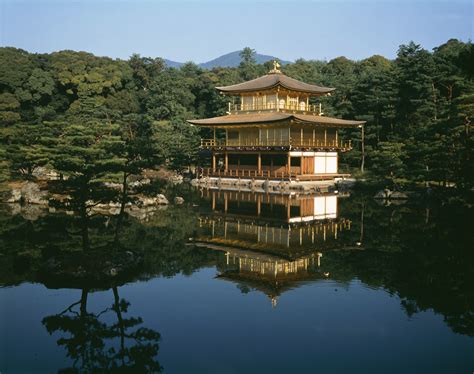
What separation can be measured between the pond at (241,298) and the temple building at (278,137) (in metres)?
20.1

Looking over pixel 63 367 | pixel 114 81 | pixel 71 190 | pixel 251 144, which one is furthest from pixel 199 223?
pixel 114 81

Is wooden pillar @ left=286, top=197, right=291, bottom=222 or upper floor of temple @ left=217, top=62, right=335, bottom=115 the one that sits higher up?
upper floor of temple @ left=217, top=62, right=335, bottom=115

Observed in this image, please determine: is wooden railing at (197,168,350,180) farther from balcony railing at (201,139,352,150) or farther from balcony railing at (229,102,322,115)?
balcony railing at (229,102,322,115)

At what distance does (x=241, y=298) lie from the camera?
14.1 metres

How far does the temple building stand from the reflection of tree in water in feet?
103

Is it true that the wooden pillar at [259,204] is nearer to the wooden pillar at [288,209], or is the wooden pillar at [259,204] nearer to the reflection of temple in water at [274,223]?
the reflection of temple in water at [274,223]

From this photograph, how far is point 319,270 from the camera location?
17000mm

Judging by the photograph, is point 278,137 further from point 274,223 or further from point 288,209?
point 274,223

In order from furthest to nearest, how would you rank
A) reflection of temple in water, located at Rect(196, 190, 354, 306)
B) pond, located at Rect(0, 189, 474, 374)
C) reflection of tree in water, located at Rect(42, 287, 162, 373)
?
reflection of temple in water, located at Rect(196, 190, 354, 306) → pond, located at Rect(0, 189, 474, 374) → reflection of tree in water, located at Rect(42, 287, 162, 373)

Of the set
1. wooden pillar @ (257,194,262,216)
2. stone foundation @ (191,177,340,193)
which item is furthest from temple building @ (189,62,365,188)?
wooden pillar @ (257,194,262,216)

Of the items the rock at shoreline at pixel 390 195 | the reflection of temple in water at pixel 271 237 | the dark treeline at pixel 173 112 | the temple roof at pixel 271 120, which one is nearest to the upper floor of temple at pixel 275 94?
the temple roof at pixel 271 120

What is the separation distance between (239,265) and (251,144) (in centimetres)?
3103

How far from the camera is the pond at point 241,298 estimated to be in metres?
10.2

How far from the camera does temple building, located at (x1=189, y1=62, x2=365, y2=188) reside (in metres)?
44.8
